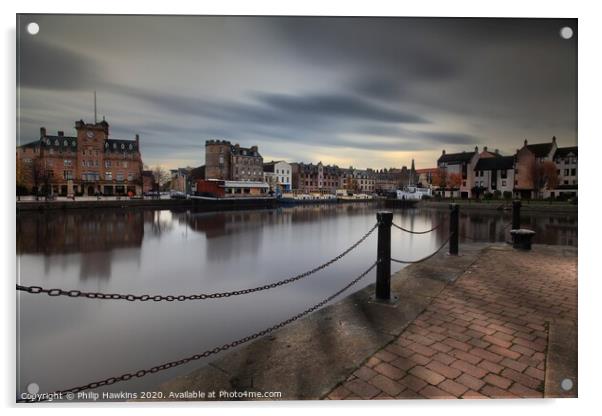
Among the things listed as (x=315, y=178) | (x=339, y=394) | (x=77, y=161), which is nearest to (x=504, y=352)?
(x=339, y=394)

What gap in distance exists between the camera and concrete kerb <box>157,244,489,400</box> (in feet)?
6.57

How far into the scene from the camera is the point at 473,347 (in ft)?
7.66

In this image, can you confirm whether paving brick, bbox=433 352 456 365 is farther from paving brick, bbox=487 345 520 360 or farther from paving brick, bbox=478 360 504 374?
paving brick, bbox=487 345 520 360

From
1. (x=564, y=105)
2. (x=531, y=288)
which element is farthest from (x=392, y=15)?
(x=531, y=288)

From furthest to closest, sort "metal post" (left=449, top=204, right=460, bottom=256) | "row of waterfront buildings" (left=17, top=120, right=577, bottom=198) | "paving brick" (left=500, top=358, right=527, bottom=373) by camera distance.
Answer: "metal post" (left=449, top=204, right=460, bottom=256), "row of waterfront buildings" (left=17, top=120, right=577, bottom=198), "paving brick" (left=500, top=358, right=527, bottom=373)

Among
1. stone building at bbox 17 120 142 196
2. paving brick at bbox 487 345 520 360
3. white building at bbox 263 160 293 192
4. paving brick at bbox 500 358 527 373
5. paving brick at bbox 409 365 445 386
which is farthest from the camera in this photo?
white building at bbox 263 160 293 192

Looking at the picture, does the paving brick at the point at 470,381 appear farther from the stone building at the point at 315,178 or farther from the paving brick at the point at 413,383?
the stone building at the point at 315,178

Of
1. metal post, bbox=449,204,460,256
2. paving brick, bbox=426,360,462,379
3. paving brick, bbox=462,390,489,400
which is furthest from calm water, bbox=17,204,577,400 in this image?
paving brick, bbox=462,390,489,400

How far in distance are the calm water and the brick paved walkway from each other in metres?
1.58

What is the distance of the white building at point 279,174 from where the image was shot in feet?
190

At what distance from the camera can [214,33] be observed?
326 cm

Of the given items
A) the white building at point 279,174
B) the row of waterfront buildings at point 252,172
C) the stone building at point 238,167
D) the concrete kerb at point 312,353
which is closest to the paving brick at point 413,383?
the concrete kerb at point 312,353

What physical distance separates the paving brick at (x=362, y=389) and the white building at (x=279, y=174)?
55.3m

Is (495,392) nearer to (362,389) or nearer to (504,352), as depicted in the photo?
(504,352)
